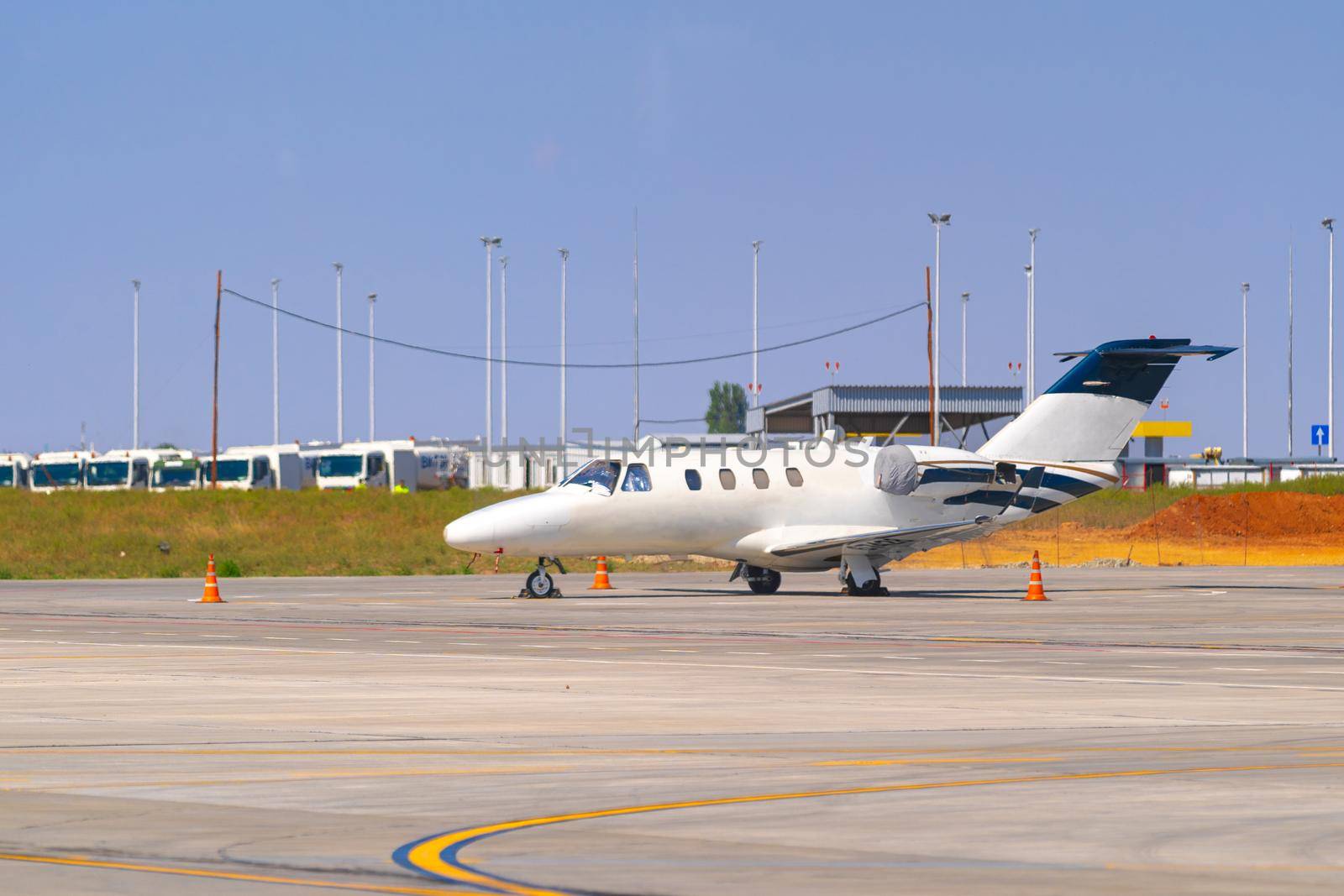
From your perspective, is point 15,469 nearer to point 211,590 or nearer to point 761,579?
point 211,590

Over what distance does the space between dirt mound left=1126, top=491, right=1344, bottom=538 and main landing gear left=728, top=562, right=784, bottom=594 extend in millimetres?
34947

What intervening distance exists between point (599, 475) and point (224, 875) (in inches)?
1063

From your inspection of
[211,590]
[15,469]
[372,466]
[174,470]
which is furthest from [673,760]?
[15,469]

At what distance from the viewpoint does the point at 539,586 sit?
114 ft

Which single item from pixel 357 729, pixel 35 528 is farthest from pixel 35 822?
pixel 35 528

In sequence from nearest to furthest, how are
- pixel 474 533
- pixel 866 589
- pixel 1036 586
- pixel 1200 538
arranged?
pixel 474 533
pixel 1036 586
pixel 866 589
pixel 1200 538

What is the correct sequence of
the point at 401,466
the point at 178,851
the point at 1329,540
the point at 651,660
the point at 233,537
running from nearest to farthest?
the point at 178,851
the point at 651,660
the point at 233,537
the point at 1329,540
the point at 401,466

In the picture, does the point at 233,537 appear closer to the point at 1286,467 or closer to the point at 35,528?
the point at 35,528

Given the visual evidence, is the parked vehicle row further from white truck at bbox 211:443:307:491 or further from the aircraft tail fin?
the aircraft tail fin

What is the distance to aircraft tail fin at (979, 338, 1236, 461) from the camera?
37.2 metres

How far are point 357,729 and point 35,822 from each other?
4.46m

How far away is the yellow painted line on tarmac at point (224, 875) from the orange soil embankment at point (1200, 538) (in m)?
46.4

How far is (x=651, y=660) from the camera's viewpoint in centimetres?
2053

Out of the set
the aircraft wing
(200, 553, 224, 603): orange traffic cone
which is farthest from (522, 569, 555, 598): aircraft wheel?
(200, 553, 224, 603): orange traffic cone
